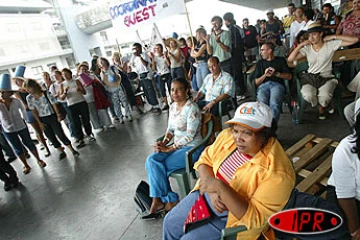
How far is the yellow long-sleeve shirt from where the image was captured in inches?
43.2

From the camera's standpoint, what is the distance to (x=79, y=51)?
15398 mm

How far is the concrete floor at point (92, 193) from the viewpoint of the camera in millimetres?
2320

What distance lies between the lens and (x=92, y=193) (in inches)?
116

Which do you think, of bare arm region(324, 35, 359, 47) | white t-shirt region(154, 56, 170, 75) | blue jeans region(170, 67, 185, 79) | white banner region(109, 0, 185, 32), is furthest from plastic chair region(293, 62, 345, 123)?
white t-shirt region(154, 56, 170, 75)

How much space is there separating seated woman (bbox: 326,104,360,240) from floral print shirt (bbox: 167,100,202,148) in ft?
4.30

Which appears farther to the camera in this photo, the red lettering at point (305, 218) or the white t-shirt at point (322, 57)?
the white t-shirt at point (322, 57)

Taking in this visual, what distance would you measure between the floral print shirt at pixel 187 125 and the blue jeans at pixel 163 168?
87mm

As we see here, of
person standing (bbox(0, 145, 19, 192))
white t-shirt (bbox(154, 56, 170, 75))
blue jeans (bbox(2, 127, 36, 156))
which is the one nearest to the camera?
person standing (bbox(0, 145, 19, 192))

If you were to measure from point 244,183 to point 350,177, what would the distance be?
48 centimetres

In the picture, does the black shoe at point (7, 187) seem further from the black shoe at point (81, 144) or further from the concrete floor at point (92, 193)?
the black shoe at point (81, 144)

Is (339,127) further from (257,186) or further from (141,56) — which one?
(141,56)

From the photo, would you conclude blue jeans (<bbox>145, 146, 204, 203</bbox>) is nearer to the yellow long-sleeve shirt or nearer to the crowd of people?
the crowd of people

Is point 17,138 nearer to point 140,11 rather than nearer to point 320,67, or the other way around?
point 140,11

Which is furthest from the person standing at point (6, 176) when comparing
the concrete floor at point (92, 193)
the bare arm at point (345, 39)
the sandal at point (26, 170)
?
the bare arm at point (345, 39)
